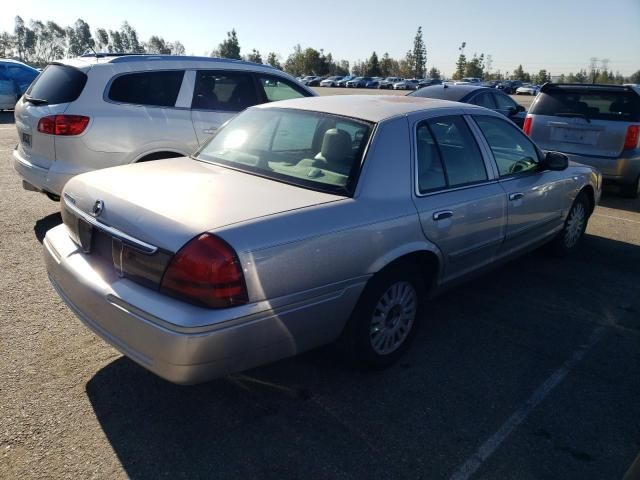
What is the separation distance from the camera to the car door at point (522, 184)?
4.09 meters

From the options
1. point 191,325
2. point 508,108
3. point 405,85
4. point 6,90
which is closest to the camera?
point 191,325

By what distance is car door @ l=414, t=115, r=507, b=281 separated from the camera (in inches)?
131

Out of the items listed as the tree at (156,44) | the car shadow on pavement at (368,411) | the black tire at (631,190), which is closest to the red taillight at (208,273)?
the car shadow on pavement at (368,411)

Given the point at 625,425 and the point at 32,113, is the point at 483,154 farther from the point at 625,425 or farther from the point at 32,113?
the point at 32,113

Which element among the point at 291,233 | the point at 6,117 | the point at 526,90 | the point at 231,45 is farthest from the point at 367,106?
the point at 231,45

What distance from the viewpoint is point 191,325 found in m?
2.27

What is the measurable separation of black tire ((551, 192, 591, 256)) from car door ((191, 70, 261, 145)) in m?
3.78

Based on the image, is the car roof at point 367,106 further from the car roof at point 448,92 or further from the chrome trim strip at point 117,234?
the car roof at point 448,92

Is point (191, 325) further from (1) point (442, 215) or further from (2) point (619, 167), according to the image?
(2) point (619, 167)

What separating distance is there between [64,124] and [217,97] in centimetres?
175

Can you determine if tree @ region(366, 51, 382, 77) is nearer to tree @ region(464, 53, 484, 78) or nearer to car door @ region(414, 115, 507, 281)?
tree @ region(464, 53, 484, 78)

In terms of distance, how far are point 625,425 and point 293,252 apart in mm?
2059

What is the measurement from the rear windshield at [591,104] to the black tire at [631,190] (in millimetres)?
1022

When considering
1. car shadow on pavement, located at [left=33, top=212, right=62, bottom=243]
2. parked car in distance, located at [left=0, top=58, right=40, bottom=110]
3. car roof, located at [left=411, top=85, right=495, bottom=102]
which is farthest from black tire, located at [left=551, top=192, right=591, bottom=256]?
parked car in distance, located at [left=0, top=58, right=40, bottom=110]
